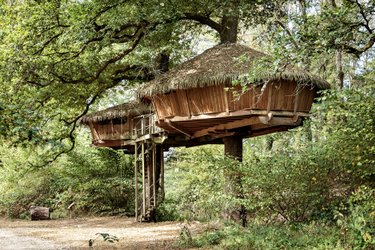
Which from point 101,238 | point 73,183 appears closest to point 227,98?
point 101,238

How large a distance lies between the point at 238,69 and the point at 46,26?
4910 mm

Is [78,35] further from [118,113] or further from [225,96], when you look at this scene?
[118,113]

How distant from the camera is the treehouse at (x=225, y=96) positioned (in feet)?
32.1

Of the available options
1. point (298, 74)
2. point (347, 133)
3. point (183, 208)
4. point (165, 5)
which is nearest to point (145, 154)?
A: point (183, 208)

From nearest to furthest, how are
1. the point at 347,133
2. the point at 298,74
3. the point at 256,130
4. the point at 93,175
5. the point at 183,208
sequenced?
the point at 347,133 → the point at 298,74 → the point at 256,130 → the point at 183,208 → the point at 93,175

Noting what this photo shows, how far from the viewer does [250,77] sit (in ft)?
22.8

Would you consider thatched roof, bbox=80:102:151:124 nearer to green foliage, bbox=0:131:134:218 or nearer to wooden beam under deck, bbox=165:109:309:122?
green foliage, bbox=0:131:134:218

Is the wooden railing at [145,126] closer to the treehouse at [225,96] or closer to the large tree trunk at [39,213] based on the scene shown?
the treehouse at [225,96]

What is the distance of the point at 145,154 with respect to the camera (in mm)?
15570

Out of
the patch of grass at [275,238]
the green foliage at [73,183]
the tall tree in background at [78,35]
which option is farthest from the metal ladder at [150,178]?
the patch of grass at [275,238]

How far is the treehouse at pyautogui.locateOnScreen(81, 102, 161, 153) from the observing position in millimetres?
14852

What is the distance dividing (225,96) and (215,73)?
569 mm

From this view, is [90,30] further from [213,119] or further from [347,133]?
[347,133]

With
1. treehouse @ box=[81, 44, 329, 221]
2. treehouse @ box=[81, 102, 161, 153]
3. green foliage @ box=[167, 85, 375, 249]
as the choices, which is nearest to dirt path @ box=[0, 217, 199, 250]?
green foliage @ box=[167, 85, 375, 249]
